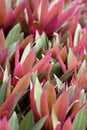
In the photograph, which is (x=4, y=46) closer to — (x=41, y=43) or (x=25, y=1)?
(x=41, y=43)

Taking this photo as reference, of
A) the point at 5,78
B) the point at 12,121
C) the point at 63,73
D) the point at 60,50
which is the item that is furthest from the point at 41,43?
the point at 12,121

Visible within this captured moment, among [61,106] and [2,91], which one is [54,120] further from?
[2,91]

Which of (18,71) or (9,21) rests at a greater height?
(9,21)

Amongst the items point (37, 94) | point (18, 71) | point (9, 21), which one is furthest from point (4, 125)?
point (9, 21)

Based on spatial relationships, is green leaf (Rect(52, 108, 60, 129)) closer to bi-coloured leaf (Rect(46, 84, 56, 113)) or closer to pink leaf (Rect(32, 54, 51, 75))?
bi-coloured leaf (Rect(46, 84, 56, 113))

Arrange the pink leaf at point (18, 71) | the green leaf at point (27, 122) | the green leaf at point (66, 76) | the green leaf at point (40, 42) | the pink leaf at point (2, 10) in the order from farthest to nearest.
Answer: the pink leaf at point (2, 10) → the green leaf at point (40, 42) → the green leaf at point (66, 76) → the pink leaf at point (18, 71) → the green leaf at point (27, 122)

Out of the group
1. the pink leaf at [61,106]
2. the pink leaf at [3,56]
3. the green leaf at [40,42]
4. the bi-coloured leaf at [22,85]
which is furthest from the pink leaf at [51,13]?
the pink leaf at [61,106]

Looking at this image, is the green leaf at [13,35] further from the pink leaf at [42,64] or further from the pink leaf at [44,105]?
the pink leaf at [44,105]
